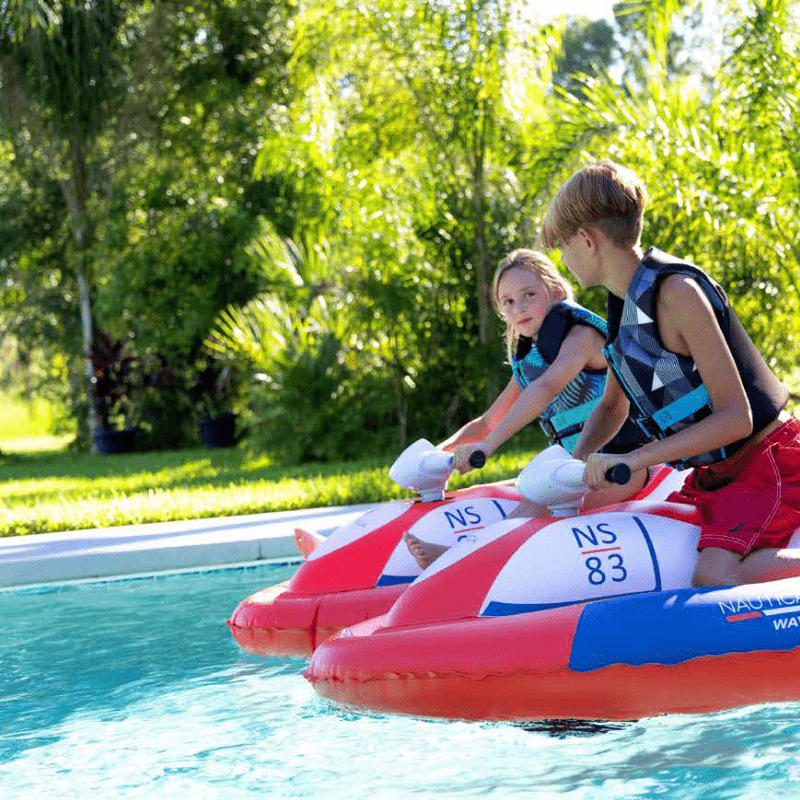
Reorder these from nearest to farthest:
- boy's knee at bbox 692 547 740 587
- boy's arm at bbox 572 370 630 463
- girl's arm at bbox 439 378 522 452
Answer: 1. boy's knee at bbox 692 547 740 587
2. boy's arm at bbox 572 370 630 463
3. girl's arm at bbox 439 378 522 452

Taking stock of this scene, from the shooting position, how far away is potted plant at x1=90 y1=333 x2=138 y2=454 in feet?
54.7

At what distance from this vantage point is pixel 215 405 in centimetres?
1728

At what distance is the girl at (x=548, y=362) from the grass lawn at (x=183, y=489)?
3.65 meters

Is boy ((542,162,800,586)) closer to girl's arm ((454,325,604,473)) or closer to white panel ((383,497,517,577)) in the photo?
girl's arm ((454,325,604,473))

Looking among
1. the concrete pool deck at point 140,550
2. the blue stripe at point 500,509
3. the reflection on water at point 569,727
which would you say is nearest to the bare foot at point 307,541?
the blue stripe at point 500,509

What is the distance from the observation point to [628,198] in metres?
3.50

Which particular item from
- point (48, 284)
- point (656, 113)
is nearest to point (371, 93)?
point (656, 113)

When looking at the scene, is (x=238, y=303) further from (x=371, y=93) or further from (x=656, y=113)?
(x=656, y=113)

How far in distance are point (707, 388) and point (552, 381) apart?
1.25 meters

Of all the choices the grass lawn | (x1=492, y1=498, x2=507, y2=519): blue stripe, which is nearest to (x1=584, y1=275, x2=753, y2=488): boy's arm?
(x1=492, y1=498, x2=507, y2=519): blue stripe

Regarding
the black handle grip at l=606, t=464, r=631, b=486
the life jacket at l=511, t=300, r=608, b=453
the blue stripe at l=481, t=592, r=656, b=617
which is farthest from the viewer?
the life jacket at l=511, t=300, r=608, b=453

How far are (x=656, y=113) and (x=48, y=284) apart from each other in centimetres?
1214

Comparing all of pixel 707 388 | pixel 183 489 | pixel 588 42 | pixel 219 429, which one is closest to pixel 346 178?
pixel 183 489

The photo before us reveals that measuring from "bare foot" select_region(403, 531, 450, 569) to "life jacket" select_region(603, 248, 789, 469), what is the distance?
104cm
